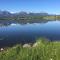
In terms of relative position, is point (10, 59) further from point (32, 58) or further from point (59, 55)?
point (59, 55)

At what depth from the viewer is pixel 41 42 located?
12.7 metres

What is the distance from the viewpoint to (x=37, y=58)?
7.98 meters

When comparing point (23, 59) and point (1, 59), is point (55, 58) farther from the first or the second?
point (1, 59)

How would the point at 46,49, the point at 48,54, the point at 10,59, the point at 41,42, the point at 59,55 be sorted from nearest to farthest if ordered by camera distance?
the point at 59,55
the point at 10,59
the point at 48,54
the point at 46,49
the point at 41,42

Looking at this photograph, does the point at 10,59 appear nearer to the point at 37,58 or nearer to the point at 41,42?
the point at 37,58

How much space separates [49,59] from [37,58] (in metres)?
0.44

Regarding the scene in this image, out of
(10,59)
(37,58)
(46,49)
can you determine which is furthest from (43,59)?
(46,49)

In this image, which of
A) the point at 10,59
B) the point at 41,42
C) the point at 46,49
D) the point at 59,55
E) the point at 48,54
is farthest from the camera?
the point at 41,42

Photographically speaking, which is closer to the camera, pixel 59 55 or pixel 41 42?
pixel 59 55

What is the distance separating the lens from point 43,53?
356 inches

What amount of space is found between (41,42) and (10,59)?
476 cm

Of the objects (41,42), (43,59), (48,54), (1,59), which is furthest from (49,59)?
(41,42)

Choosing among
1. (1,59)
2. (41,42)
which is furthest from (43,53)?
(41,42)

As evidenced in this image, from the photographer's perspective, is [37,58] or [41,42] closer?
[37,58]
